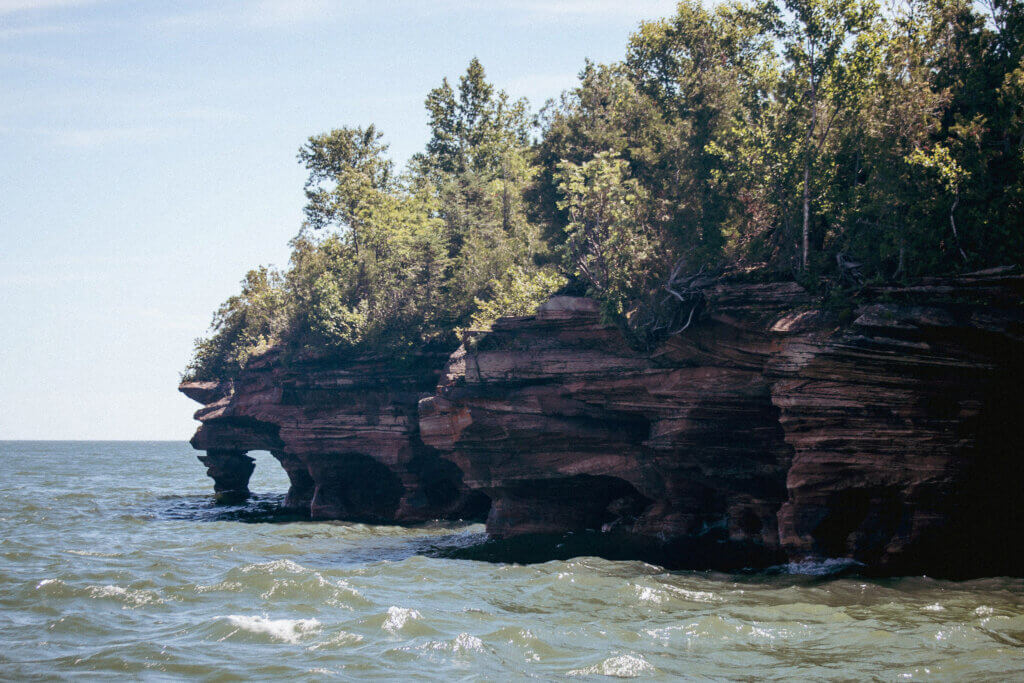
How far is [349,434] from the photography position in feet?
141

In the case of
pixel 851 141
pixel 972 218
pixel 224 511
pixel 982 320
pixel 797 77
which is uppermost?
pixel 797 77

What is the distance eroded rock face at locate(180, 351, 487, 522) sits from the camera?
41406 mm

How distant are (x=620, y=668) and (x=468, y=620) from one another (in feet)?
17.1

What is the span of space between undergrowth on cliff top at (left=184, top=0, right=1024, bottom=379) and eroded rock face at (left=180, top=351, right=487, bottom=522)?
1766 millimetres

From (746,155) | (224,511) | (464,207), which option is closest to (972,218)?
(746,155)

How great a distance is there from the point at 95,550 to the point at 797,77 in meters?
30.1

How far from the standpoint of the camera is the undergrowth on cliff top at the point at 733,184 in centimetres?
2159

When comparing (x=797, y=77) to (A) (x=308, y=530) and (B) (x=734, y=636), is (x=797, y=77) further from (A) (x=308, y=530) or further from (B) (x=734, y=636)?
(A) (x=308, y=530)

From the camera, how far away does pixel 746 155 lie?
26.2m

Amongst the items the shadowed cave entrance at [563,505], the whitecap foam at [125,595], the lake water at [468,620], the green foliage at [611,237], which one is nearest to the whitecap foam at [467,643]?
the lake water at [468,620]

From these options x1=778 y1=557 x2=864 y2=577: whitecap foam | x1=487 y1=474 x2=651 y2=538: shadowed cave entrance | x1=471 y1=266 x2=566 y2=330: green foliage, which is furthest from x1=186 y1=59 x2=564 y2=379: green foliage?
x1=778 y1=557 x2=864 y2=577: whitecap foam

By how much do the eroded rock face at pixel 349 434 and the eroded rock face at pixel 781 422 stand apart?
9.37m

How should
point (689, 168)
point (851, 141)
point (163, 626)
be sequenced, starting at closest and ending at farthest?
point (163, 626), point (851, 141), point (689, 168)

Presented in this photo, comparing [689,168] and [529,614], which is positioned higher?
[689,168]
